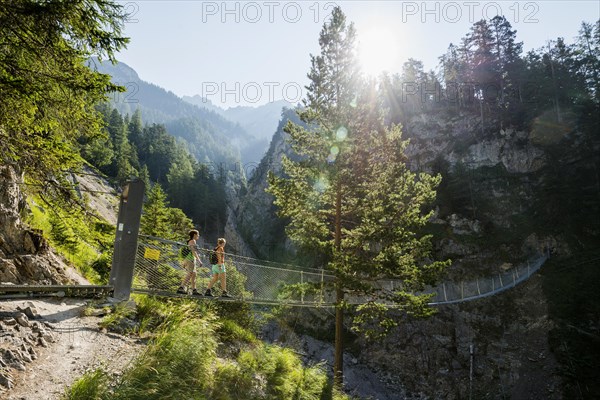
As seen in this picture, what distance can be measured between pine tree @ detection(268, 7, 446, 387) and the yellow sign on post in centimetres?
526

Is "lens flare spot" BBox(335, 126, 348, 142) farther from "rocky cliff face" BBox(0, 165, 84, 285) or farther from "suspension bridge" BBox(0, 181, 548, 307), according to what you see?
"rocky cliff face" BBox(0, 165, 84, 285)

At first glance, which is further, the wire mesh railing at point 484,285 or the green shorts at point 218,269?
the wire mesh railing at point 484,285

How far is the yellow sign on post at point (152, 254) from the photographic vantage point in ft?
22.4

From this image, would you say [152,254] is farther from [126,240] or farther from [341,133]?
[341,133]

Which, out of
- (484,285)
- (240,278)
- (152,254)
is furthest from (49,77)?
(484,285)

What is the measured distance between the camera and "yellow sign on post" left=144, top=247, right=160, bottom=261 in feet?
22.4

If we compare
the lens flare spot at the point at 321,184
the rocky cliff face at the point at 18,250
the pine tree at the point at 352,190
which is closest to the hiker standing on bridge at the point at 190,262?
the rocky cliff face at the point at 18,250

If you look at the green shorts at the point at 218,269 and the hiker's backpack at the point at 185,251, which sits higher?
the hiker's backpack at the point at 185,251

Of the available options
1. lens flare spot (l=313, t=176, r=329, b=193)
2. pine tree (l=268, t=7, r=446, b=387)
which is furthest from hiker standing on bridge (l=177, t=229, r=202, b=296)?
lens flare spot (l=313, t=176, r=329, b=193)

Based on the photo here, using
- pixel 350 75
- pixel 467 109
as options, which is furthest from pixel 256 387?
pixel 467 109

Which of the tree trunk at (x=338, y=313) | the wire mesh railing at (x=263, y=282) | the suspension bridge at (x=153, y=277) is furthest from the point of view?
the tree trunk at (x=338, y=313)

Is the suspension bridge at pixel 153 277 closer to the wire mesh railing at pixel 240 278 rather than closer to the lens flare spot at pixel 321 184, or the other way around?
the wire mesh railing at pixel 240 278

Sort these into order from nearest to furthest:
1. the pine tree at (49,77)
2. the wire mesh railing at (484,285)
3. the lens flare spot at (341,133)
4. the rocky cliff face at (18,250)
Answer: the pine tree at (49,77) < the rocky cliff face at (18,250) < the lens flare spot at (341,133) < the wire mesh railing at (484,285)

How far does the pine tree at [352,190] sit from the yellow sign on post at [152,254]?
526 centimetres
